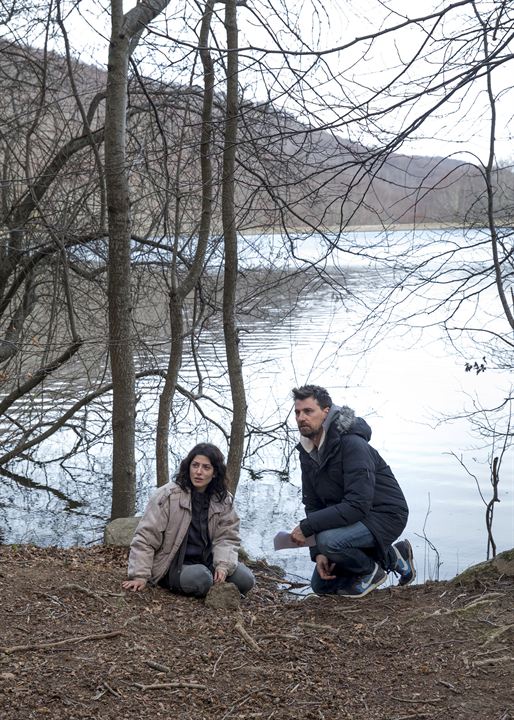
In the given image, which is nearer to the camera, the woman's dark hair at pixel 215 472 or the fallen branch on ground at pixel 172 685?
the fallen branch on ground at pixel 172 685

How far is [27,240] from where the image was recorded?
920 centimetres

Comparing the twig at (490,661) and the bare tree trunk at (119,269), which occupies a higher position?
the bare tree trunk at (119,269)

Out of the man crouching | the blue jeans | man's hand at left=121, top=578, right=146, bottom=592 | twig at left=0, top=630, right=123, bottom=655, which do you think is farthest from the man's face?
twig at left=0, top=630, right=123, bottom=655

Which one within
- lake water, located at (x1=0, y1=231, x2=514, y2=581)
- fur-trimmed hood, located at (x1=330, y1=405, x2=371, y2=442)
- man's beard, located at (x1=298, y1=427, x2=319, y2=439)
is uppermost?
fur-trimmed hood, located at (x1=330, y1=405, x2=371, y2=442)

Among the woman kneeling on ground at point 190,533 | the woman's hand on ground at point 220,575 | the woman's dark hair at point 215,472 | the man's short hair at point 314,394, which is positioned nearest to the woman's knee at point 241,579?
the woman kneeling on ground at point 190,533

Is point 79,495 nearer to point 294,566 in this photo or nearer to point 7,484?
point 7,484

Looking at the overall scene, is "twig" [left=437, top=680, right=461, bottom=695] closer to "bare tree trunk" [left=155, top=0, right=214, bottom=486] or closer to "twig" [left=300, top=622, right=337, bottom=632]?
"twig" [left=300, top=622, right=337, bottom=632]

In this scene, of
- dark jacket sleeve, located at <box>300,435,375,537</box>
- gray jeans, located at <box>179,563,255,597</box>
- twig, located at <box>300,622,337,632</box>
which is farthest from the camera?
dark jacket sleeve, located at <box>300,435,375,537</box>

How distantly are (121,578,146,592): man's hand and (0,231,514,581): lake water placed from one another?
95.7 inches

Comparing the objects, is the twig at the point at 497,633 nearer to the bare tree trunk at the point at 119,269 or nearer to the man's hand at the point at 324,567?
the man's hand at the point at 324,567

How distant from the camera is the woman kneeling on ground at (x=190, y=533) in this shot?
211 inches

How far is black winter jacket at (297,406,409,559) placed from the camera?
5492 millimetres

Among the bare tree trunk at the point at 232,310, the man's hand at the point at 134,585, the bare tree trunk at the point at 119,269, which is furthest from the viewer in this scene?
the bare tree trunk at the point at 232,310

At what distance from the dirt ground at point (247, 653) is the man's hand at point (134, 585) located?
0.07m
